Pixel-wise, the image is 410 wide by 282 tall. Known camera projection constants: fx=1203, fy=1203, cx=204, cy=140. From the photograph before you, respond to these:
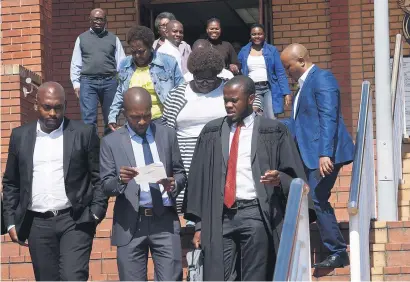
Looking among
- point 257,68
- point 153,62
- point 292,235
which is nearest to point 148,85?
point 153,62

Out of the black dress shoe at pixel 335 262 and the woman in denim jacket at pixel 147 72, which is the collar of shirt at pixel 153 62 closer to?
the woman in denim jacket at pixel 147 72

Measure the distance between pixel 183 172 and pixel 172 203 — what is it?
31 cm

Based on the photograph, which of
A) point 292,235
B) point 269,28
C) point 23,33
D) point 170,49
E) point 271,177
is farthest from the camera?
point 269,28

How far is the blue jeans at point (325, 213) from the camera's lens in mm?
9281

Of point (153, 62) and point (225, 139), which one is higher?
point (153, 62)

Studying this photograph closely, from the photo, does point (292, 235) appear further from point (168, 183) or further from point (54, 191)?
point (54, 191)

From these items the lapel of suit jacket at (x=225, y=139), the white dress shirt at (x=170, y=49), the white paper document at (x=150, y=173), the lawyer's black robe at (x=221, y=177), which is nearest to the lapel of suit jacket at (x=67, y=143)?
the white paper document at (x=150, y=173)

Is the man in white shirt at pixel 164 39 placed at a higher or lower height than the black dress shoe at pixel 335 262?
higher

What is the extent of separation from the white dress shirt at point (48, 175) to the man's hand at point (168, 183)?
71 centimetres

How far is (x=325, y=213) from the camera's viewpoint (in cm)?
933

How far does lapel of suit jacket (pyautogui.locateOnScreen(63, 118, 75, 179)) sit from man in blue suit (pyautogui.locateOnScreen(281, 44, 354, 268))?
6.12 ft

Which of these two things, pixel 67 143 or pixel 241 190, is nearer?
pixel 241 190

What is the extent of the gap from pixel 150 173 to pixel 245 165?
0.65 m

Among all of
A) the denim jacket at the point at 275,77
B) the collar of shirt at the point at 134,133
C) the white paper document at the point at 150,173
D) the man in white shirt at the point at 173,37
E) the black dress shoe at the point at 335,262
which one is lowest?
the black dress shoe at the point at 335,262
